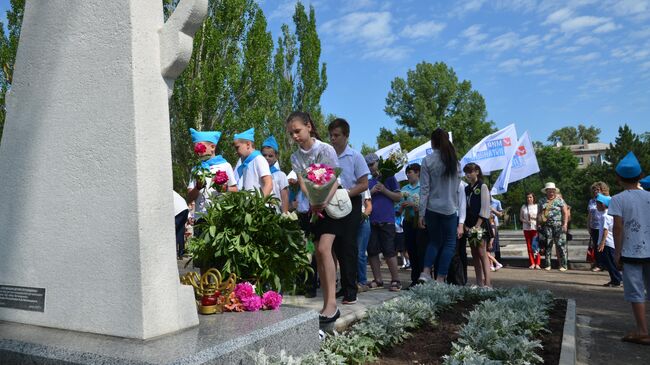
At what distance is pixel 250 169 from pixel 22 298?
283 cm

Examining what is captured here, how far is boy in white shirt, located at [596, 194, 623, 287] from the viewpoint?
348 inches

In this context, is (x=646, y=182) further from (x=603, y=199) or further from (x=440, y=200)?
(x=603, y=199)

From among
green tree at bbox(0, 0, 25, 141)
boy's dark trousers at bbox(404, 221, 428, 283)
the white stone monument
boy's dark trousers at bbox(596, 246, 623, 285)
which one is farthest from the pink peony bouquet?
green tree at bbox(0, 0, 25, 141)

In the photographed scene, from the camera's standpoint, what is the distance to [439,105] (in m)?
56.9

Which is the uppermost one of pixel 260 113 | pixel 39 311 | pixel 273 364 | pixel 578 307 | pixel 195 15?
pixel 260 113

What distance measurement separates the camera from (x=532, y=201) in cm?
1298

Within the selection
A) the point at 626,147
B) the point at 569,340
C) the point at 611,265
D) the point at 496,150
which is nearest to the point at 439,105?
the point at 626,147

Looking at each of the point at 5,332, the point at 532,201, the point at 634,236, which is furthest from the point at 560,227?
the point at 5,332

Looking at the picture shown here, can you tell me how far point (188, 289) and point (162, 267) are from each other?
0.28 metres

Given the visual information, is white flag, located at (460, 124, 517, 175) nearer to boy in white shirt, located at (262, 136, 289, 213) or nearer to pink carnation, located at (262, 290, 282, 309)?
boy in white shirt, located at (262, 136, 289, 213)

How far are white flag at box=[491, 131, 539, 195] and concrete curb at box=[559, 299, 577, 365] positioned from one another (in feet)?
27.0

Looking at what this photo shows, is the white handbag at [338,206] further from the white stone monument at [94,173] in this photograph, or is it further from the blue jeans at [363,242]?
the blue jeans at [363,242]

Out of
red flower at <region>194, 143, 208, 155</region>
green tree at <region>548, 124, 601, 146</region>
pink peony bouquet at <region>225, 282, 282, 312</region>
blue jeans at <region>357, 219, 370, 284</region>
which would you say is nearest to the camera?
pink peony bouquet at <region>225, 282, 282, 312</region>

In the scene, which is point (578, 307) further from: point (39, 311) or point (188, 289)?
point (39, 311)
